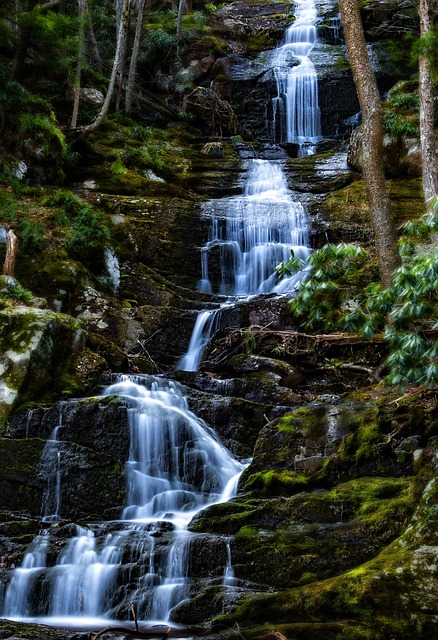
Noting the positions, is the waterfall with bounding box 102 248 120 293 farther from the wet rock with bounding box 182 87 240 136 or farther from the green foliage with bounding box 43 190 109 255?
the wet rock with bounding box 182 87 240 136

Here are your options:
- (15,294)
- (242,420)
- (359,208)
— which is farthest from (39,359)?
(359,208)

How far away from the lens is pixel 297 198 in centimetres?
1719

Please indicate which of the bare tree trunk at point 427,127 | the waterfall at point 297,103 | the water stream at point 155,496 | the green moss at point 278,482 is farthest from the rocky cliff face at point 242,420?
the waterfall at point 297,103

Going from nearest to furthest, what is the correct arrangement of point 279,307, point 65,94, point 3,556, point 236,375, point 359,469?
point 3,556 < point 359,469 < point 236,375 < point 279,307 < point 65,94

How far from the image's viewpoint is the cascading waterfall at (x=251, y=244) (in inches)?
579

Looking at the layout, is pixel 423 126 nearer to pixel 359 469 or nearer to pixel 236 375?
pixel 236 375

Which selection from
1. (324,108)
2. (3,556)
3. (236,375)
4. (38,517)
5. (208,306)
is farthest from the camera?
(324,108)

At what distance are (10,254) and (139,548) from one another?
6957 mm

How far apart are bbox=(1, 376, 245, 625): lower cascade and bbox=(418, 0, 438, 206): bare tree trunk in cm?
572

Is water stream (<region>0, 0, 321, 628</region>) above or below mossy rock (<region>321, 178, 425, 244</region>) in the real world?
below

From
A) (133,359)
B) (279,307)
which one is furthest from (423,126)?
(133,359)

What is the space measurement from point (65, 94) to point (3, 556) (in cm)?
1660

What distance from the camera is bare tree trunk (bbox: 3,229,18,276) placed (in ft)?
37.6

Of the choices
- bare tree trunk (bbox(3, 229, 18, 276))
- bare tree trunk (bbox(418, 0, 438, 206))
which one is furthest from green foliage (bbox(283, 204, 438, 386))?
bare tree trunk (bbox(3, 229, 18, 276))
